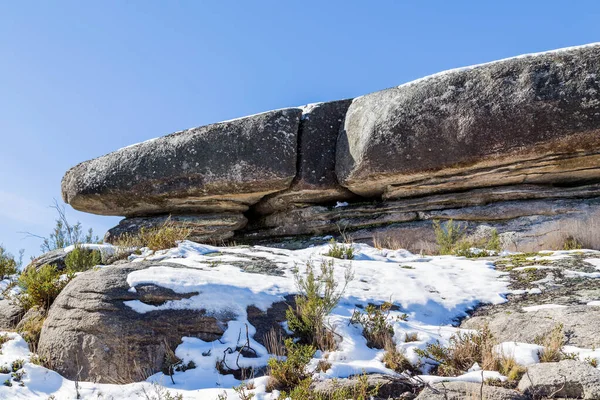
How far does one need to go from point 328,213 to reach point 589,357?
760cm

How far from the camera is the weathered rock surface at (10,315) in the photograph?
639 cm

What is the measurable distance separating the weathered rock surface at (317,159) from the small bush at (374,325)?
6083 millimetres

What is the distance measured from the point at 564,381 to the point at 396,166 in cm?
686

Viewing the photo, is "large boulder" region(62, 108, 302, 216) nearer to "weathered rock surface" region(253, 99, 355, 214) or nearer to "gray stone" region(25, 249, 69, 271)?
"weathered rock surface" region(253, 99, 355, 214)

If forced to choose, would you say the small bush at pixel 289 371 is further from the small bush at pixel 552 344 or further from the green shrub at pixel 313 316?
the small bush at pixel 552 344

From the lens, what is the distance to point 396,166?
33.8 ft

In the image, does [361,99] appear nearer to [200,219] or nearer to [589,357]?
[200,219]

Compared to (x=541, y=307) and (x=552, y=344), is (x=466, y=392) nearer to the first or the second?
(x=552, y=344)

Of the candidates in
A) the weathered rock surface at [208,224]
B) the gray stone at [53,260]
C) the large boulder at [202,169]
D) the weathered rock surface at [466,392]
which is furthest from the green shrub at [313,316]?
the weathered rock surface at [208,224]

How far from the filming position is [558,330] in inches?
177

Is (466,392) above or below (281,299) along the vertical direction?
below

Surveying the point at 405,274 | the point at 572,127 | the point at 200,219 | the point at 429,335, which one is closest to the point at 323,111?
the point at 200,219

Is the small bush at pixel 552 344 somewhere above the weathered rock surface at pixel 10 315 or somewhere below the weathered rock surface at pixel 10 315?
below

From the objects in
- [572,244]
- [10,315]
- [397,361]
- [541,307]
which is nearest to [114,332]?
[10,315]
